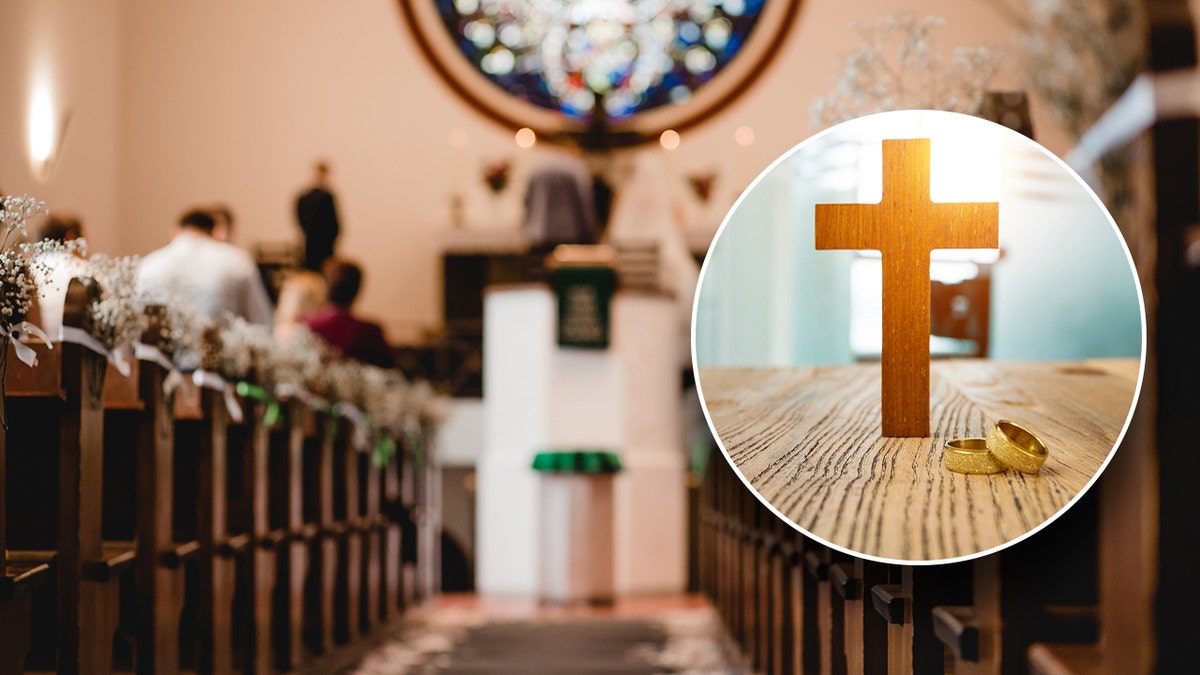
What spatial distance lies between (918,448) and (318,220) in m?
8.36

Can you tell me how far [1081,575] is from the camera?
138 centimetres

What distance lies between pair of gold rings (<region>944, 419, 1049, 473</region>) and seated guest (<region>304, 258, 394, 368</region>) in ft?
14.6

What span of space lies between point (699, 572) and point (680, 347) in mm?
1375

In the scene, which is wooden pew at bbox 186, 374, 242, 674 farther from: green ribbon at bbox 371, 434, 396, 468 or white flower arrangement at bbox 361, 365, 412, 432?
green ribbon at bbox 371, 434, 396, 468

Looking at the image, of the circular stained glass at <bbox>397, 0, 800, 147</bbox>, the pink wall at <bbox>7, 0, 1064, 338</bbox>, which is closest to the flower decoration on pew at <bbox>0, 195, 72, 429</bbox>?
the pink wall at <bbox>7, 0, 1064, 338</bbox>

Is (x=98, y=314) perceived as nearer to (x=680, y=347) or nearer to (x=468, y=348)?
(x=680, y=347)

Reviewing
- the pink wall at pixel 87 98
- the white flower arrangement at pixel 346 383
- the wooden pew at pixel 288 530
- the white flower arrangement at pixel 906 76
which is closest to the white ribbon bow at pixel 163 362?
the wooden pew at pixel 288 530

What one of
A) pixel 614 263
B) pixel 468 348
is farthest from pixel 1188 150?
pixel 468 348

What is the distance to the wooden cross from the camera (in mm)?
1334

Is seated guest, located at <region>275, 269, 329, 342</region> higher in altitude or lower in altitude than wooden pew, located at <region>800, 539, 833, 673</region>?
higher

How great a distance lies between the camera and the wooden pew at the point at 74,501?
2229 millimetres

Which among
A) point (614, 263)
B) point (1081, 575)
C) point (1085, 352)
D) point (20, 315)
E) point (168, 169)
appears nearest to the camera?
point (1085, 352)

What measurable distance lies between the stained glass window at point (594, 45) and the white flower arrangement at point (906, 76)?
936 cm

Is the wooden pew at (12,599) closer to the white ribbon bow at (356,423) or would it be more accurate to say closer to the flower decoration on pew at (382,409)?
the white ribbon bow at (356,423)
